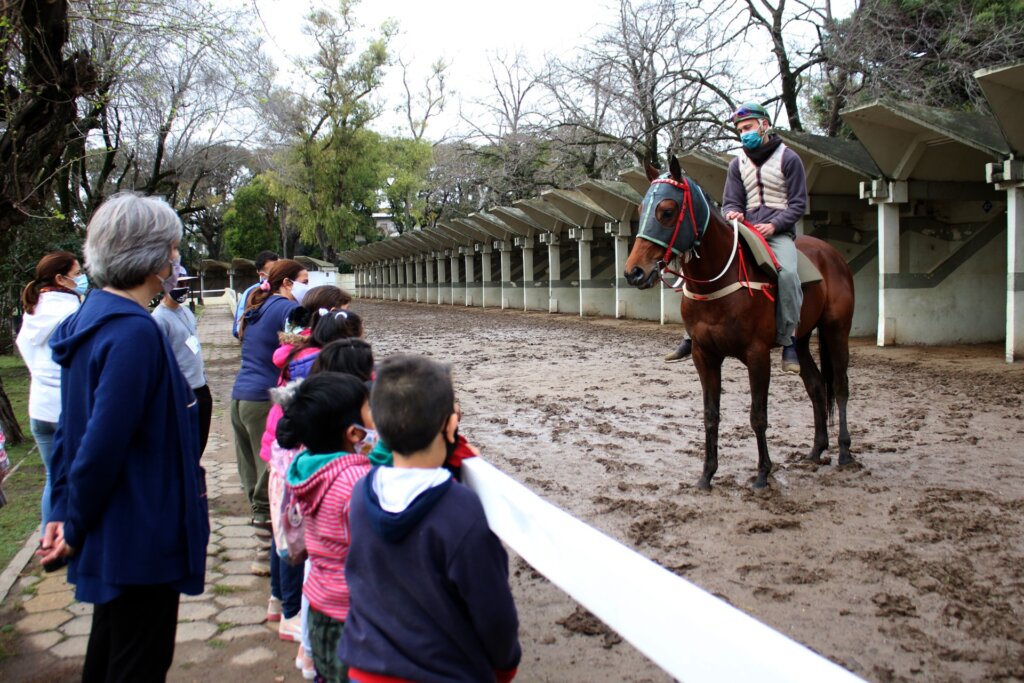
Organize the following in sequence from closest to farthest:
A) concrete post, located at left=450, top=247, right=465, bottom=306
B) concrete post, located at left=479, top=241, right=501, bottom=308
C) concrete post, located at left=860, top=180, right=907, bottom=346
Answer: concrete post, located at left=860, top=180, right=907, bottom=346 → concrete post, located at left=479, top=241, right=501, bottom=308 → concrete post, located at left=450, top=247, right=465, bottom=306

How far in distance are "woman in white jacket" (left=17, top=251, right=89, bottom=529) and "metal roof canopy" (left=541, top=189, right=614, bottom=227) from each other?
780 inches

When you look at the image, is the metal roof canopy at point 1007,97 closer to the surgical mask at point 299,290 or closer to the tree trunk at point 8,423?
the surgical mask at point 299,290

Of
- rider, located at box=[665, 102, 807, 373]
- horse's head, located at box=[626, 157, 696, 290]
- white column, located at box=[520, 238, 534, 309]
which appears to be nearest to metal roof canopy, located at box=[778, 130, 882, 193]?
rider, located at box=[665, 102, 807, 373]

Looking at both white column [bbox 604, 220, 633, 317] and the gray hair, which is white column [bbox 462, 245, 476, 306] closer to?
white column [bbox 604, 220, 633, 317]

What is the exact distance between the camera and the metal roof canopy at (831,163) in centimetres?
1516

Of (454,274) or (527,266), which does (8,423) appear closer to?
(527,266)

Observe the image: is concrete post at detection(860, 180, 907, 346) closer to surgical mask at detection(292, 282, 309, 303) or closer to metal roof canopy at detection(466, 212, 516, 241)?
surgical mask at detection(292, 282, 309, 303)

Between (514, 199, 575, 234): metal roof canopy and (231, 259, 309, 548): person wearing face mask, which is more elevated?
(514, 199, 575, 234): metal roof canopy

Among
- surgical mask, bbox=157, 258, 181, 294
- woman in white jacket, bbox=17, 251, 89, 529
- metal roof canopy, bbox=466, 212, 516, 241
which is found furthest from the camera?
metal roof canopy, bbox=466, 212, 516, 241

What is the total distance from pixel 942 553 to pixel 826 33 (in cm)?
2291

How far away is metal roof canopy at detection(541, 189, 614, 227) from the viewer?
25.3 m

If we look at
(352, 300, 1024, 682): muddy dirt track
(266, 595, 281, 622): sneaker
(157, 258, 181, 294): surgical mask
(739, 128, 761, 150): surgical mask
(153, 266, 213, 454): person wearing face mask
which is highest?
(739, 128, 761, 150): surgical mask

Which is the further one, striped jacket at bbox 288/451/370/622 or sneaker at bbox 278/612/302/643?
sneaker at bbox 278/612/302/643

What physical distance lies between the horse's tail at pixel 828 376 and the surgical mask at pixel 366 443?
17.9ft
